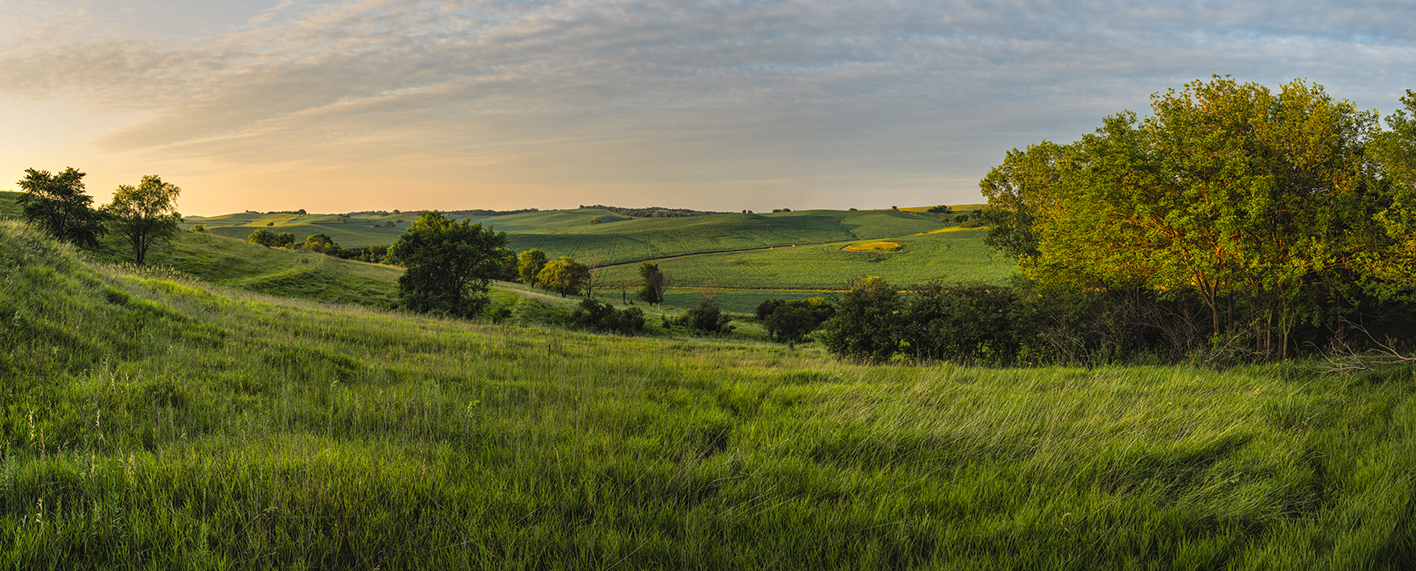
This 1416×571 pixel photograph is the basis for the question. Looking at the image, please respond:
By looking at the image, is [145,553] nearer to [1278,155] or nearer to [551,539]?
[551,539]

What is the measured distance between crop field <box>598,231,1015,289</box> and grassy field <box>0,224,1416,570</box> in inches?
3258

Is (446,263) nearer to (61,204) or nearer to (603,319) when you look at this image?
(603,319)

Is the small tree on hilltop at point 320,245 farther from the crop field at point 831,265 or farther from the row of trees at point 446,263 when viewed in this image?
the row of trees at point 446,263

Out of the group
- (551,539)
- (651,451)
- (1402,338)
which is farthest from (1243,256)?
(551,539)

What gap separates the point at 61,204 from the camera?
145ft

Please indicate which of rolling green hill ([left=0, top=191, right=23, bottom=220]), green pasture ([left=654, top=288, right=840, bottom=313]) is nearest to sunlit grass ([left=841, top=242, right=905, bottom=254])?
green pasture ([left=654, top=288, right=840, bottom=313])

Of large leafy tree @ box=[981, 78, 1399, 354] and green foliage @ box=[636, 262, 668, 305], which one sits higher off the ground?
large leafy tree @ box=[981, 78, 1399, 354]

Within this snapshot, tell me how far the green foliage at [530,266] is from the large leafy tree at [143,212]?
165 ft

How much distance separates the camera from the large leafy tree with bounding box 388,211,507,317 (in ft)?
127

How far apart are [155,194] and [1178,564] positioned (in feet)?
227

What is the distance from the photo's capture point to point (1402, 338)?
20.7 meters

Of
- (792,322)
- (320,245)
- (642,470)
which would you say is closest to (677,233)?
(320,245)

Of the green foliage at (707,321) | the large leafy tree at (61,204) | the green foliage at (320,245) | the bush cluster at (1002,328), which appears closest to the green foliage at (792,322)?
the green foliage at (707,321)

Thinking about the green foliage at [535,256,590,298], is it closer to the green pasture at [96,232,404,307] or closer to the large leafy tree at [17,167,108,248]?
the green pasture at [96,232,404,307]
